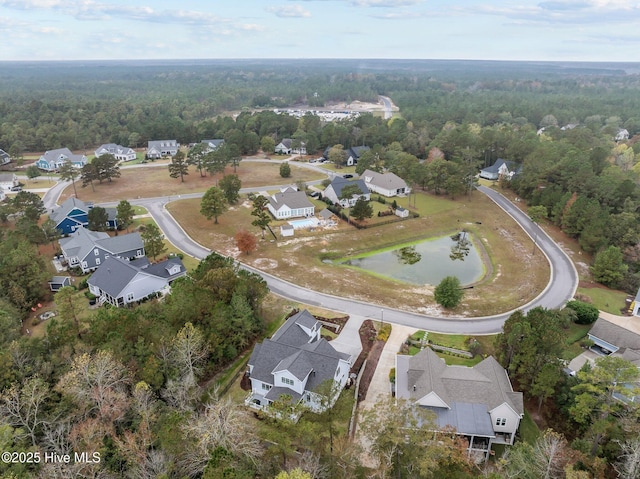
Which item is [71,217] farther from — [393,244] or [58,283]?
[393,244]

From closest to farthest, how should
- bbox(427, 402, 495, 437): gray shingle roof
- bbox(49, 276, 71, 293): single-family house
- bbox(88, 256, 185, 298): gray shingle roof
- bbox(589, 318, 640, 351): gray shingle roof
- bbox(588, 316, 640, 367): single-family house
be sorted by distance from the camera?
bbox(427, 402, 495, 437): gray shingle roof, bbox(588, 316, 640, 367): single-family house, bbox(589, 318, 640, 351): gray shingle roof, bbox(88, 256, 185, 298): gray shingle roof, bbox(49, 276, 71, 293): single-family house

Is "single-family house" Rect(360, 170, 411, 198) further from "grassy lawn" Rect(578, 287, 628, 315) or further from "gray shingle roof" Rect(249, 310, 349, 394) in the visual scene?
"gray shingle roof" Rect(249, 310, 349, 394)

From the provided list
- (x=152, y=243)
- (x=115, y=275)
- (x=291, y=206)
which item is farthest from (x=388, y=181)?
(x=115, y=275)

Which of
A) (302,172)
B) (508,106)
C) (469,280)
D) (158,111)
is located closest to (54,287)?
(469,280)

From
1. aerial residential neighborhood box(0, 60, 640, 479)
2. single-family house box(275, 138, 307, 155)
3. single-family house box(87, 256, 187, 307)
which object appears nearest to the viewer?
aerial residential neighborhood box(0, 60, 640, 479)

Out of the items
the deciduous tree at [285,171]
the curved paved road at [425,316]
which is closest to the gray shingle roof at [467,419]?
the curved paved road at [425,316]

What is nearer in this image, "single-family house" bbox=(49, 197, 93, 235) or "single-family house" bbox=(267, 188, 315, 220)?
"single-family house" bbox=(49, 197, 93, 235)

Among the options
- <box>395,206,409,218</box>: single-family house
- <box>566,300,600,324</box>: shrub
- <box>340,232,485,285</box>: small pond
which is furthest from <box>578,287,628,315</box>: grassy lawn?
<box>395,206,409,218</box>: single-family house

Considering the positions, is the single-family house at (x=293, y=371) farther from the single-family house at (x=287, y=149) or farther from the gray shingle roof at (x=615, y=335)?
the single-family house at (x=287, y=149)
